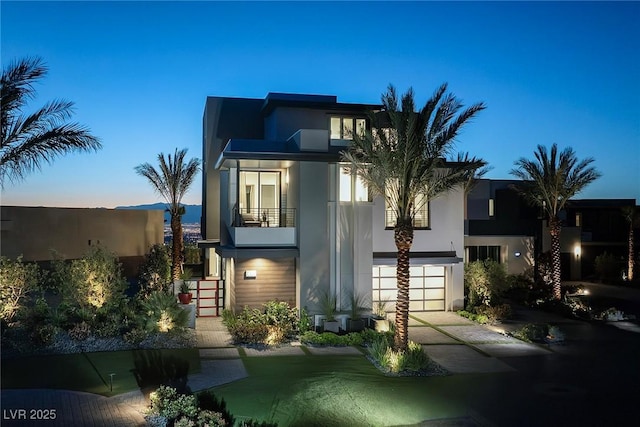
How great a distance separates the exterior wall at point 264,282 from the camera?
19188mm

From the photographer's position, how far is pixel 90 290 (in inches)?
679

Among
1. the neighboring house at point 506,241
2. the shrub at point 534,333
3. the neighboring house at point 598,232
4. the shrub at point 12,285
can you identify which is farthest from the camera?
the neighboring house at point 598,232

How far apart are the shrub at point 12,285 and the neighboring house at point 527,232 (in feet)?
68.8

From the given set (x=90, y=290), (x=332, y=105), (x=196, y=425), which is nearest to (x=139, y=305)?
(x=90, y=290)

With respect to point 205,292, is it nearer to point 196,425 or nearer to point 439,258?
point 439,258

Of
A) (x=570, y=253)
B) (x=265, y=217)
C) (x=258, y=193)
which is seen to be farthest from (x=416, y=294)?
(x=570, y=253)

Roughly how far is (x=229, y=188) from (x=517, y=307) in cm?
1415

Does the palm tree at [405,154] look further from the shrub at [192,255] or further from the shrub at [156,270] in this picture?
the shrub at [192,255]

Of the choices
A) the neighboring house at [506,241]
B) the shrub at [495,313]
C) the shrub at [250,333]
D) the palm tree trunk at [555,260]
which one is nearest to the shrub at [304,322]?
the shrub at [250,333]

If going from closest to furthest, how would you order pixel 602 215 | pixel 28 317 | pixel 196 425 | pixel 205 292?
1. pixel 196 425
2. pixel 28 317
3. pixel 205 292
4. pixel 602 215

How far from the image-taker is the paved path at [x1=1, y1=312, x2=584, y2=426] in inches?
390

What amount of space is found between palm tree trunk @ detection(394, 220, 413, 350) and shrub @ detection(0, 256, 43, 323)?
37.1 feet

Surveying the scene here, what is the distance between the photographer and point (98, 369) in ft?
42.7

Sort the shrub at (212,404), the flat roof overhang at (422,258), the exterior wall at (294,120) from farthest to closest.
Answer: the exterior wall at (294,120), the flat roof overhang at (422,258), the shrub at (212,404)
